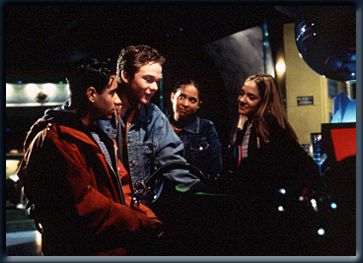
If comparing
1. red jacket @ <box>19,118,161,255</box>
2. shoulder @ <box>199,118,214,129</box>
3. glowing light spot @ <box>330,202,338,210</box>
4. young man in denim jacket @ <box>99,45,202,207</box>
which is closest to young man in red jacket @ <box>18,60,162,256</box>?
red jacket @ <box>19,118,161,255</box>

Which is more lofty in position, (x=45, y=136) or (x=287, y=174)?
(x=45, y=136)

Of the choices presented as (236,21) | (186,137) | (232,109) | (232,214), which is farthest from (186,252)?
(236,21)

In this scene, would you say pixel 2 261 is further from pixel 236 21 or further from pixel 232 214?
pixel 236 21

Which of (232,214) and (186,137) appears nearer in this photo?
(232,214)

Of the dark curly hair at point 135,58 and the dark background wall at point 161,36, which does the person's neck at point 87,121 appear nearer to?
the dark curly hair at point 135,58

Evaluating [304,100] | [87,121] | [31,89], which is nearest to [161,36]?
[87,121]

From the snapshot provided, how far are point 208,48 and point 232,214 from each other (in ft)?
4.81

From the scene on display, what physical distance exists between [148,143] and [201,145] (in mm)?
456

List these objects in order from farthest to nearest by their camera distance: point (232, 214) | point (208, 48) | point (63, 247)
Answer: point (208, 48), point (63, 247), point (232, 214)

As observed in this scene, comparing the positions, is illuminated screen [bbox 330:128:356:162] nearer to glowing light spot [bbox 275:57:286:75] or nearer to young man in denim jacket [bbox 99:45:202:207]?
glowing light spot [bbox 275:57:286:75]

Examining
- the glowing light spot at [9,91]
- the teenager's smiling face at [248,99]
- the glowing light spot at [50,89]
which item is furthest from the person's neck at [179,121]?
the glowing light spot at [9,91]

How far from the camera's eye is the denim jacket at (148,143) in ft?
→ 11.2

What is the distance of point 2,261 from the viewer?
3.75 meters

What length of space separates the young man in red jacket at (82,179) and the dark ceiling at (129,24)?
0.33 m
